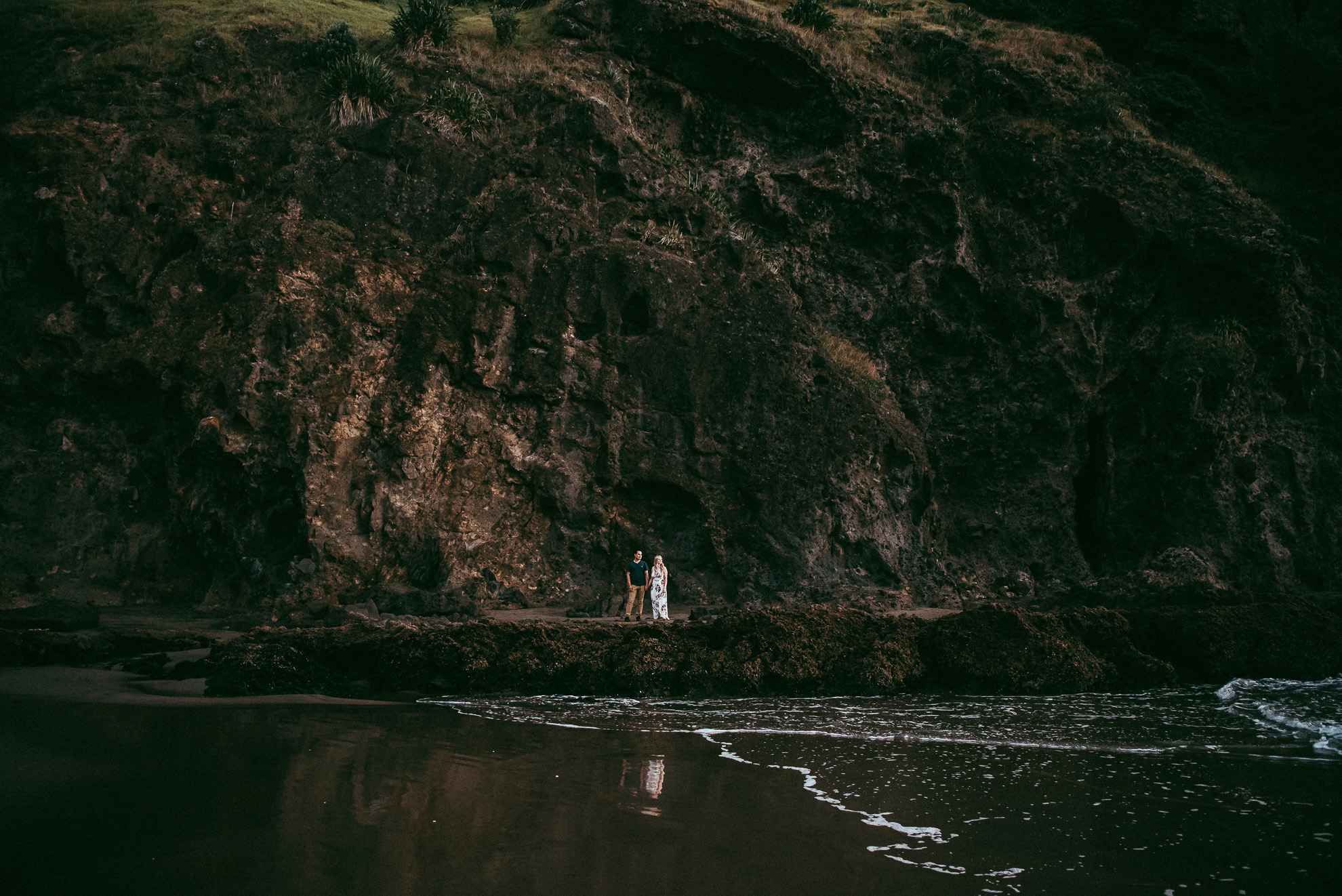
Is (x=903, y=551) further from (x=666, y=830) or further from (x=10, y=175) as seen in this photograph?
(x=10, y=175)

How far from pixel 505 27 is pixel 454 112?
3961mm

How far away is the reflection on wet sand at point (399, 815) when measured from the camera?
3611mm

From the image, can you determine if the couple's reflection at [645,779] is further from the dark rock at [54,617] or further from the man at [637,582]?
the dark rock at [54,617]

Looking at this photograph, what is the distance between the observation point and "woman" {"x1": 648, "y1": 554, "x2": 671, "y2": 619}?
12.7 m

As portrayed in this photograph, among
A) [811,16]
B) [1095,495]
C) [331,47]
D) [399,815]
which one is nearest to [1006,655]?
[399,815]

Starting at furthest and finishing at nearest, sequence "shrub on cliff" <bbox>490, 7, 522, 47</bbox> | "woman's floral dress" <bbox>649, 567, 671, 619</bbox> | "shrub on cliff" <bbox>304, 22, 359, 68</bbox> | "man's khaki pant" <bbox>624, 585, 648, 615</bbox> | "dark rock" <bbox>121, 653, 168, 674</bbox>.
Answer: "shrub on cliff" <bbox>490, 7, 522, 47</bbox> → "shrub on cliff" <bbox>304, 22, 359, 68</bbox> → "man's khaki pant" <bbox>624, 585, 648, 615</bbox> → "woman's floral dress" <bbox>649, 567, 671, 619</bbox> → "dark rock" <bbox>121, 653, 168, 674</bbox>

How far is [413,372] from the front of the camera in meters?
14.7

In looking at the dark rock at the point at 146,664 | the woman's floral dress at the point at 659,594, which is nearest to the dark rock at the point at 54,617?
the dark rock at the point at 146,664

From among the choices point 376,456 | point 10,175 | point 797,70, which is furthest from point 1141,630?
point 10,175

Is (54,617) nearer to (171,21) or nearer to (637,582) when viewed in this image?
(637,582)

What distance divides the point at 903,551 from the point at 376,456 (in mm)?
9511

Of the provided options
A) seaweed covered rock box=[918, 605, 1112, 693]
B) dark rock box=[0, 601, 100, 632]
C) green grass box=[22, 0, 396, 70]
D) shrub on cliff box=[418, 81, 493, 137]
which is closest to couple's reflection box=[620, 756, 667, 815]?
seaweed covered rock box=[918, 605, 1112, 693]

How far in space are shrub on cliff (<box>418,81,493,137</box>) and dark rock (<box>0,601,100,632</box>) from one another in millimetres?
10725

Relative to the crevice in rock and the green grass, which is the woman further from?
the green grass
